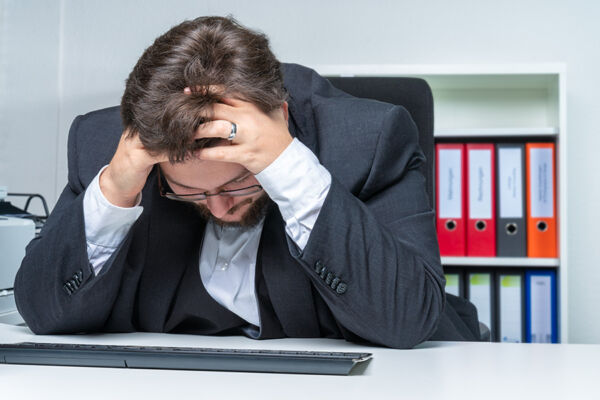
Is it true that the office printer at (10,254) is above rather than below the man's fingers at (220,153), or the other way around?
below

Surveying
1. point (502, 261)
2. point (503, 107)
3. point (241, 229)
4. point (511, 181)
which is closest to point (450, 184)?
point (511, 181)

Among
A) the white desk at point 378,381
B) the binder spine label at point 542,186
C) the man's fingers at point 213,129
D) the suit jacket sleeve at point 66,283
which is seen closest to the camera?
the white desk at point 378,381

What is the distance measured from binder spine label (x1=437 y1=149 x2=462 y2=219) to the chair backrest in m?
0.55

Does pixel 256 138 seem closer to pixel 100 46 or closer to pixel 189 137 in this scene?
pixel 189 137

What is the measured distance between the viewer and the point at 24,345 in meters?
0.77

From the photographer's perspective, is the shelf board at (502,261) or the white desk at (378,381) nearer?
the white desk at (378,381)

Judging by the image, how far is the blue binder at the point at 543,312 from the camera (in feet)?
6.37

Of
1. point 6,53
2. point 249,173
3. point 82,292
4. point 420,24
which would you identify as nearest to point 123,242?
point 82,292


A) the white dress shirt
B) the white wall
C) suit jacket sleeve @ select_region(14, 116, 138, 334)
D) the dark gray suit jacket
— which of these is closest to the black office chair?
the dark gray suit jacket

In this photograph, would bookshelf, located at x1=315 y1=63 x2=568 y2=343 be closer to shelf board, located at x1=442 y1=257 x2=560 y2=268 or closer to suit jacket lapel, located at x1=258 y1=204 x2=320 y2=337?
shelf board, located at x1=442 y1=257 x2=560 y2=268

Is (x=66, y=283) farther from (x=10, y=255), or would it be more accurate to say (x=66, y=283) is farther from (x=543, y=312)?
(x=543, y=312)

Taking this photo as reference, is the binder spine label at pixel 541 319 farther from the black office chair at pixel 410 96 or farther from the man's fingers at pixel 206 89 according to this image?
the man's fingers at pixel 206 89

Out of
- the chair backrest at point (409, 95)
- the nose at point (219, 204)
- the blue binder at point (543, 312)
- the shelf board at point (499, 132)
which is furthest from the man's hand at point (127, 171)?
the blue binder at point (543, 312)

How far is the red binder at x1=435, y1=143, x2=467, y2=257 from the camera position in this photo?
1966 millimetres
